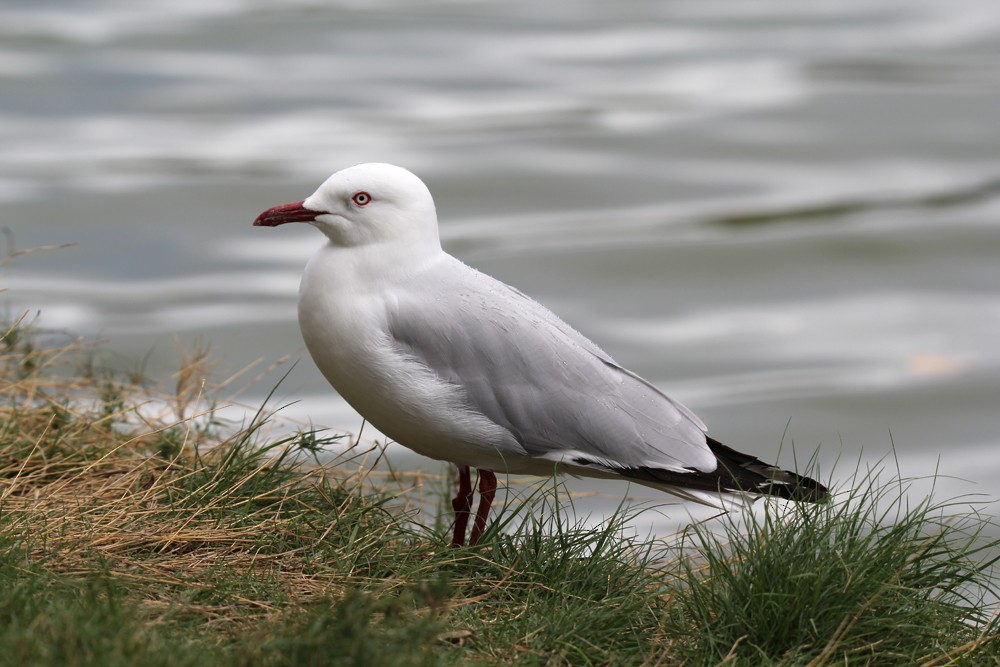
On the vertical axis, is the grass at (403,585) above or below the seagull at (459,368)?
below

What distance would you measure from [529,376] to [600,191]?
7531mm

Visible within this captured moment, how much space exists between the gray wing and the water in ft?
6.98

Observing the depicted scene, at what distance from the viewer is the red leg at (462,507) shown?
454cm

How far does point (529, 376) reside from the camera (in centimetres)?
447

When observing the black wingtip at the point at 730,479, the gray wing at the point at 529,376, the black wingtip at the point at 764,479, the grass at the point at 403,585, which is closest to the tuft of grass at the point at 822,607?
the grass at the point at 403,585

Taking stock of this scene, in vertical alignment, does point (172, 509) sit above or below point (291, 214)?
below

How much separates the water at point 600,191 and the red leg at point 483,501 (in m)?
2.01

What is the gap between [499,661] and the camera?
143 inches

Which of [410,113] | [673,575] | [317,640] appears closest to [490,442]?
[673,575]

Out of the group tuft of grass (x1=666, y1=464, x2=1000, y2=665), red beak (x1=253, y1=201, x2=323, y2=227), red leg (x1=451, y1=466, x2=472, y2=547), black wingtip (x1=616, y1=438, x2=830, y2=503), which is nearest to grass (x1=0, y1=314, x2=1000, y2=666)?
tuft of grass (x1=666, y1=464, x2=1000, y2=665)

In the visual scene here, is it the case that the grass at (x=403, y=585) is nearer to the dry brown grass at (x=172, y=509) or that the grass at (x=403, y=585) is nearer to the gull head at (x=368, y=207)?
the dry brown grass at (x=172, y=509)

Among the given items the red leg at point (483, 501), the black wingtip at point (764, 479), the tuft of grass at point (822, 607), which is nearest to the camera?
the tuft of grass at point (822, 607)

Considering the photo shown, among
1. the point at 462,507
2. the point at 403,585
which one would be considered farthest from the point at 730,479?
Answer: the point at 403,585

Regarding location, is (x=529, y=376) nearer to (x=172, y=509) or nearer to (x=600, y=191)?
(x=172, y=509)
